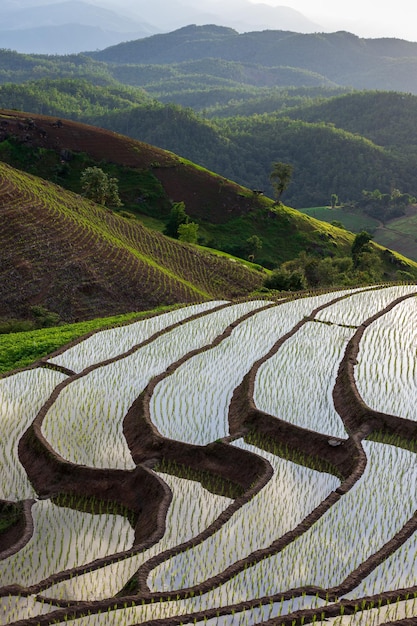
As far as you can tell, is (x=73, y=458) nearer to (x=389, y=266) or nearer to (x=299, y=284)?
(x=299, y=284)

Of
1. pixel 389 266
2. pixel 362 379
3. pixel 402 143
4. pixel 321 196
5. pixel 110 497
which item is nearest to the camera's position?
pixel 110 497

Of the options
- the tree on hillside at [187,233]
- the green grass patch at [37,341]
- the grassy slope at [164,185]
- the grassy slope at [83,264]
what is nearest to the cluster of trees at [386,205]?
the grassy slope at [164,185]

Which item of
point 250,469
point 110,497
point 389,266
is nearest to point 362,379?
point 250,469

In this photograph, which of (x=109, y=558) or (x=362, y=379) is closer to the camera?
(x=109, y=558)

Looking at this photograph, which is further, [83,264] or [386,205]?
[386,205]

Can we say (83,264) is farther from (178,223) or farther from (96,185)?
(178,223)

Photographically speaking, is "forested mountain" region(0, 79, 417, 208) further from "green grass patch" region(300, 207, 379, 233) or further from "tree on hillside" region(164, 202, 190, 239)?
"tree on hillside" region(164, 202, 190, 239)

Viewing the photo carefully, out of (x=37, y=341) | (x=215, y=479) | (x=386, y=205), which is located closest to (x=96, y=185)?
(x=37, y=341)

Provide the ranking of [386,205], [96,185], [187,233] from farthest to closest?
[386,205], [96,185], [187,233]

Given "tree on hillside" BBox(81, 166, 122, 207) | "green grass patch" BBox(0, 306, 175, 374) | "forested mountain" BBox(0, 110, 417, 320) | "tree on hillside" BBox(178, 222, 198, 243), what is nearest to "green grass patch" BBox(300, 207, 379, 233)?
"forested mountain" BBox(0, 110, 417, 320)
